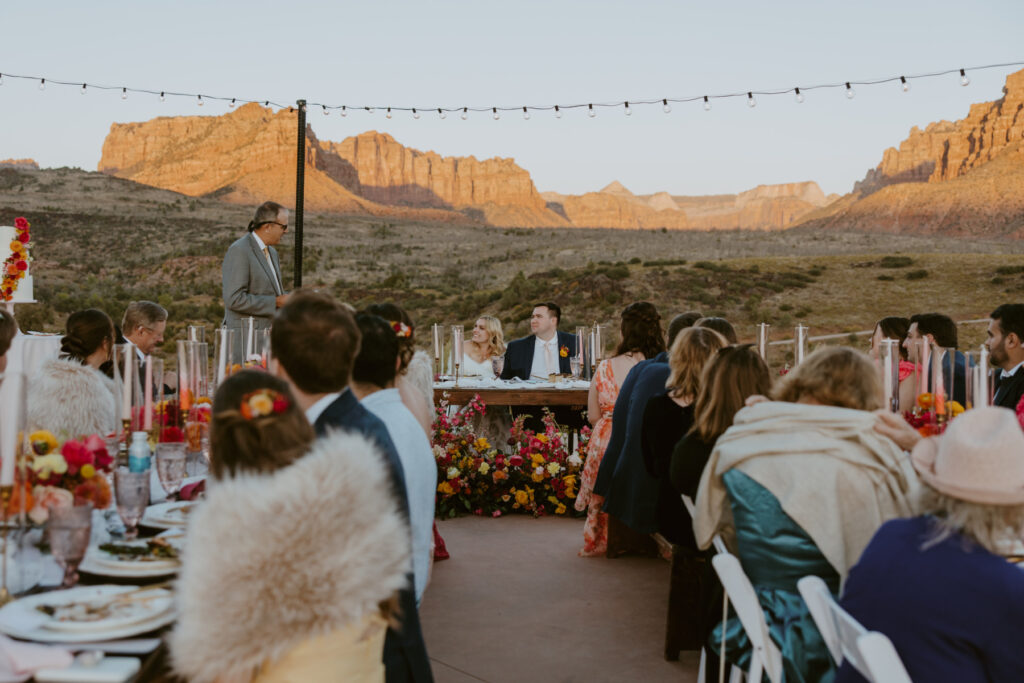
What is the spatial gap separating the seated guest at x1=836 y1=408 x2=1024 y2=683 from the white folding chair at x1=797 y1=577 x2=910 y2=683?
8cm

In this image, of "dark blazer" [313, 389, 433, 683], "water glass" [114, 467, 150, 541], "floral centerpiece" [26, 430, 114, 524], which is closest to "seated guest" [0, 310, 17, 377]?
"floral centerpiece" [26, 430, 114, 524]

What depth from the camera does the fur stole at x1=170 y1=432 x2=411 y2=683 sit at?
167 centimetres

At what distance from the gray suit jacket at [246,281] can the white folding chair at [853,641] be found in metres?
4.51

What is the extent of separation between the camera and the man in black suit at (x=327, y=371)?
7.29ft

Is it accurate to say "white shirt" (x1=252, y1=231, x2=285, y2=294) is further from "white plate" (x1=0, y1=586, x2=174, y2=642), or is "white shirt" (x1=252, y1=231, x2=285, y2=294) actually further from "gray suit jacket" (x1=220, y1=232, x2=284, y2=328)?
"white plate" (x1=0, y1=586, x2=174, y2=642)

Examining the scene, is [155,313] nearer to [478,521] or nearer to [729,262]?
[478,521]

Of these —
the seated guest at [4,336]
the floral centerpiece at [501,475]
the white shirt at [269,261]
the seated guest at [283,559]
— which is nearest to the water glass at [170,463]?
the seated guest at [283,559]

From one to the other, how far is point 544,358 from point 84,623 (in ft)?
21.8

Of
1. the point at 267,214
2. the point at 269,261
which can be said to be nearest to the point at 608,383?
the point at 269,261

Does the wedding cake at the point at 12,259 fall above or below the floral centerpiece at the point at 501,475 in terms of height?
above

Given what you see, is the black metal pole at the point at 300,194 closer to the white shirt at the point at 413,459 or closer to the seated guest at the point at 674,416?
the seated guest at the point at 674,416

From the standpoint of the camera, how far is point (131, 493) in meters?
2.28

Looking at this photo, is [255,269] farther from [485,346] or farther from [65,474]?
[65,474]

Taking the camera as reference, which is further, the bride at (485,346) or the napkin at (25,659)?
the bride at (485,346)
